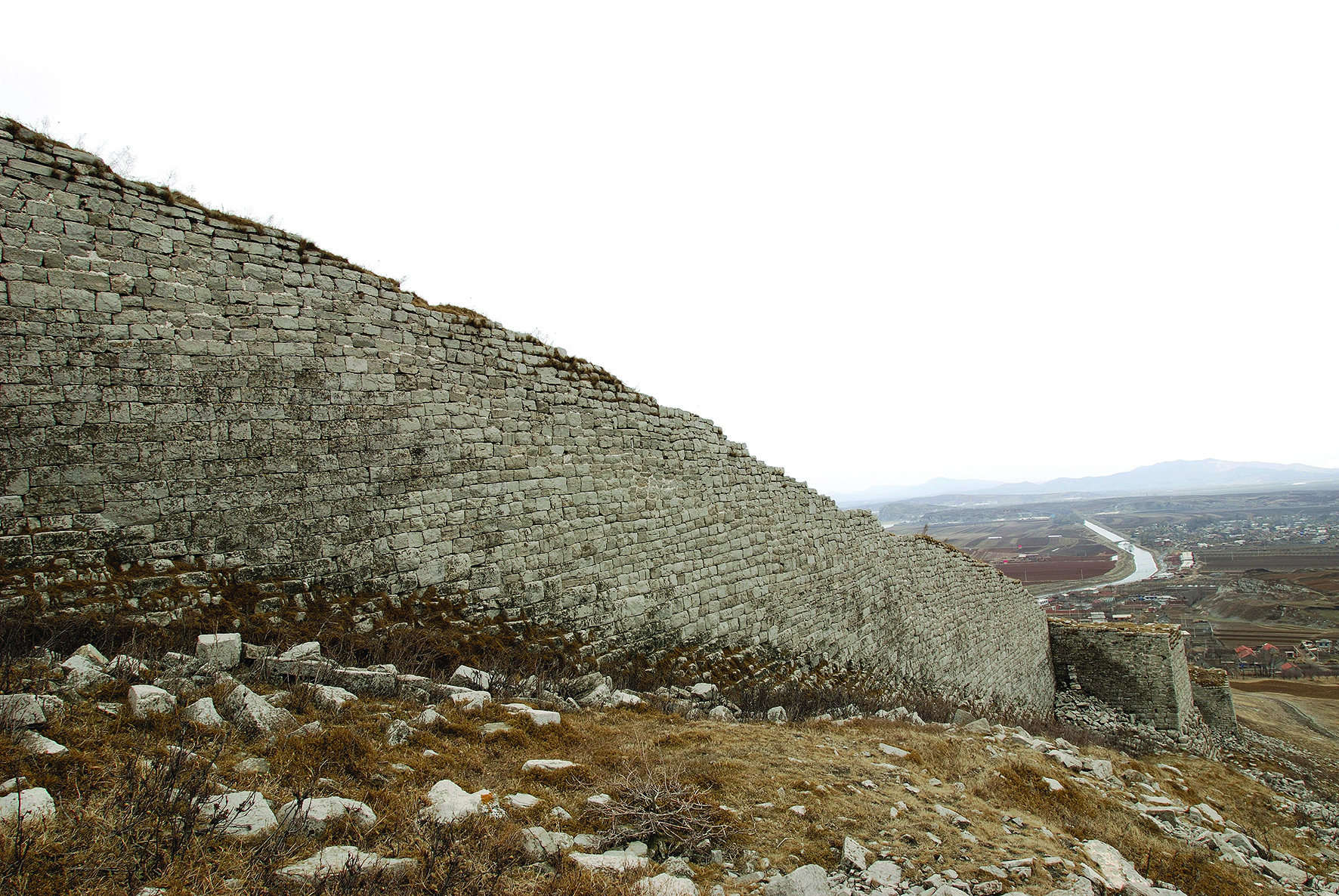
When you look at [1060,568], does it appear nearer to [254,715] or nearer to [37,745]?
[254,715]

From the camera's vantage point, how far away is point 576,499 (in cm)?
852

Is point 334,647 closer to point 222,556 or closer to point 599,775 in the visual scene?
point 222,556

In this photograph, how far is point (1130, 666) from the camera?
17422 millimetres

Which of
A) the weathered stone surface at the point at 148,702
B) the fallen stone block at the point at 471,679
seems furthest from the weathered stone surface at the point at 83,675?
the fallen stone block at the point at 471,679

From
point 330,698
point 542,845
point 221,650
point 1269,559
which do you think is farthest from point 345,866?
point 1269,559

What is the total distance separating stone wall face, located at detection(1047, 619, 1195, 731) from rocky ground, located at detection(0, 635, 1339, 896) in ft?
38.7

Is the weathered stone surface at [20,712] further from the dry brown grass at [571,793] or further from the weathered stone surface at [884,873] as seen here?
the weathered stone surface at [884,873]

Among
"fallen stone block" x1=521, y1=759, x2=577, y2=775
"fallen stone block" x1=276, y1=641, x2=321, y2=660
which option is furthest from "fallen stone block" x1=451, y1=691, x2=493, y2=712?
"fallen stone block" x1=276, y1=641, x2=321, y2=660

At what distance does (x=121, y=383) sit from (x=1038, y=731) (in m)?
13.6

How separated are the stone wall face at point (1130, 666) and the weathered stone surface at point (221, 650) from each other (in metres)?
21.0

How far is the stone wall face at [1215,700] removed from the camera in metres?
18.7

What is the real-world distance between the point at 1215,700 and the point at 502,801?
79.9ft

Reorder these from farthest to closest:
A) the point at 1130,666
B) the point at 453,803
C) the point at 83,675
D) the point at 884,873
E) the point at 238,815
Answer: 1. the point at 1130,666
2. the point at 83,675
3. the point at 884,873
4. the point at 453,803
5. the point at 238,815

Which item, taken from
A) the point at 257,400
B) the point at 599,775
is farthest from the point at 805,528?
the point at 257,400
